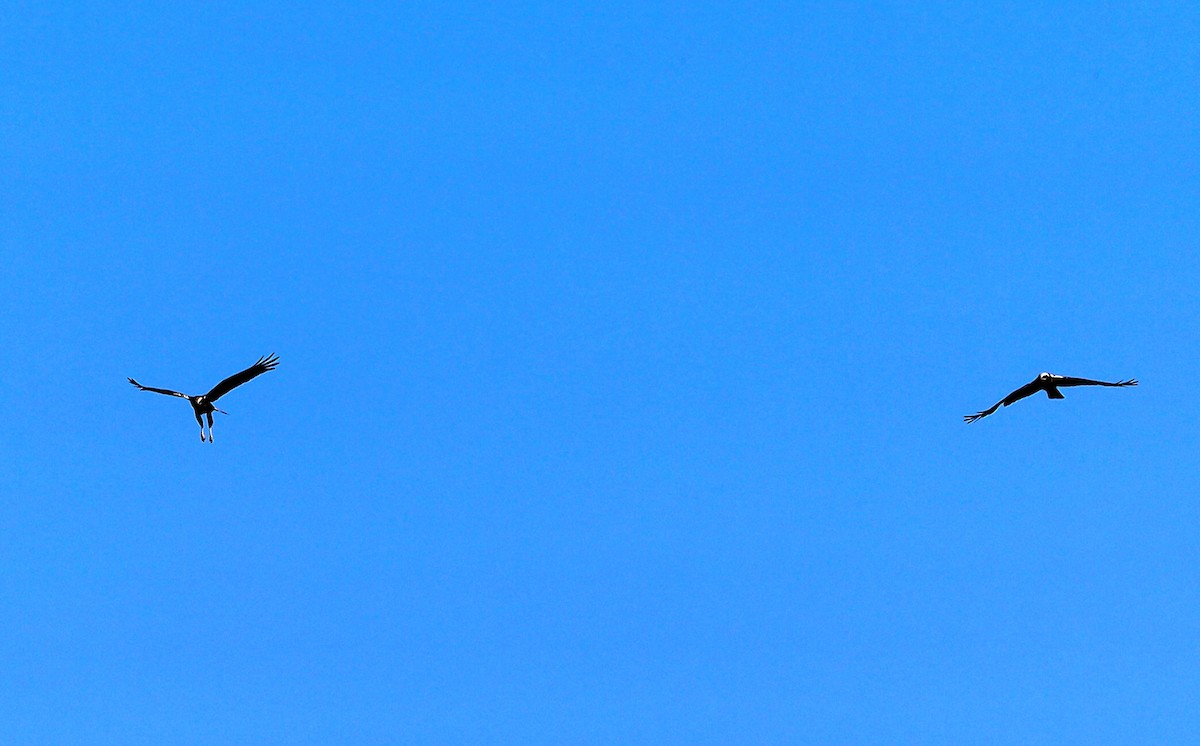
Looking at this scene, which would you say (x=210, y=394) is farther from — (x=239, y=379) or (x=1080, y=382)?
(x=1080, y=382)

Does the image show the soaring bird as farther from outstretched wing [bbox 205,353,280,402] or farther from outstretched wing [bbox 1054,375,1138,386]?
outstretched wing [bbox 1054,375,1138,386]

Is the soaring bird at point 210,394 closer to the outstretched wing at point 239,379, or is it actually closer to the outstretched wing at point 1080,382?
the outstretched wing at point 239,379

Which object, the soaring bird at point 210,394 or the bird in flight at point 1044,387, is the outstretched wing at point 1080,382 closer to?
the bird in flight at point 1044,387

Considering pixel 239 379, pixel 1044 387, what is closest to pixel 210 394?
pixel 239 379

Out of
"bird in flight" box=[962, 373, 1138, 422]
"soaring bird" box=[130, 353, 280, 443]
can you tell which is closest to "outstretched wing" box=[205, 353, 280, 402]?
"soaring bird" box=[130, 353, 280, 443]

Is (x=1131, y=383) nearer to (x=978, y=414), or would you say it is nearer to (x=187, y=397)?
(x=978, y=414)

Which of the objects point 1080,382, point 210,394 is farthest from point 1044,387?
point 210,394

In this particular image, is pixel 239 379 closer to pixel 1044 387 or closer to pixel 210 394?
pixel 210 394

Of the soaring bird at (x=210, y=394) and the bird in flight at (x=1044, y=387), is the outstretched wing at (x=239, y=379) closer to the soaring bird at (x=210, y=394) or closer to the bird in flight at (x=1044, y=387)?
the soaring bird at (x=210, y=394)

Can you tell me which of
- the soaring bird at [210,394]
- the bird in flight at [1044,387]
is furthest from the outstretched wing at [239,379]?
the bird in flight at [1044,387]

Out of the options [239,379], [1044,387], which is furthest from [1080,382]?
[239,379]

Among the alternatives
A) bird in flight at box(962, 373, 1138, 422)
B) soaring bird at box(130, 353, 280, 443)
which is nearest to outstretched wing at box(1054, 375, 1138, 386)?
bird in flight at box(962, 373, 1138, 422)

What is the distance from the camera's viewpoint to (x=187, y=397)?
236 feet

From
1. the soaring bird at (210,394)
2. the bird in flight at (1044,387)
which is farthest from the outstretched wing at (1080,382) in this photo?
the soaring bird at (210,394)
